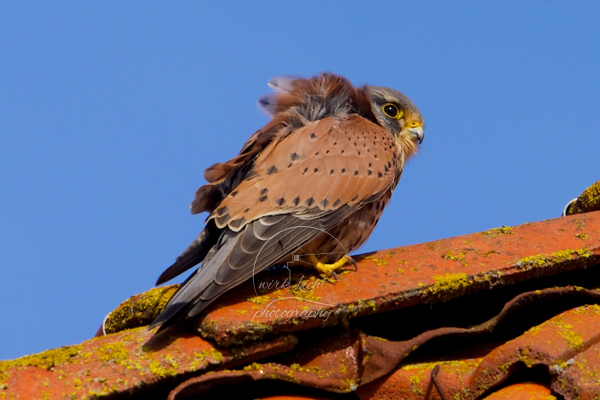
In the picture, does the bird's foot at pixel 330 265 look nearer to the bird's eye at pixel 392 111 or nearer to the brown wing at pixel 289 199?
the brown wing at pixel 289 199

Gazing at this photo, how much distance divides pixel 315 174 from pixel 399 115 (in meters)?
1.06

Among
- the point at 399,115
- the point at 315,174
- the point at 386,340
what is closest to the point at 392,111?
the point at 399,115

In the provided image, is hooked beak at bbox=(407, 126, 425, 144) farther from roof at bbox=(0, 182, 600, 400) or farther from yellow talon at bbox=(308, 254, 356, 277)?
yellow talon at bbox=(308, 254, 356, 277)

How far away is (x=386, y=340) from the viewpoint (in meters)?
2.37

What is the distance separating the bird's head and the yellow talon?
3.42 feet

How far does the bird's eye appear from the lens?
360 cm

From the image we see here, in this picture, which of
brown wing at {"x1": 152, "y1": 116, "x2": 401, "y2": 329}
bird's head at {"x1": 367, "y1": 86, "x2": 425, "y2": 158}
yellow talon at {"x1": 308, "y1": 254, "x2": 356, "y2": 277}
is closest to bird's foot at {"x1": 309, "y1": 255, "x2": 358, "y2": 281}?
yellow talon at {"x1": 308, "y1": 254, "x2": 356, "y2": 277}

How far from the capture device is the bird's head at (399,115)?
3.59 meters

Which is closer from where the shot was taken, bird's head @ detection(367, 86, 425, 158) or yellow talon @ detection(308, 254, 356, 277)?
yellow talon @ detection(308, 254, 356, 277)

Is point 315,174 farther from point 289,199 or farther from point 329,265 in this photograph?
point 329,265

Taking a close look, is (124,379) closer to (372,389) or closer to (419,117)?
(372,389)

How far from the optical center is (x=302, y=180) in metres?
2.72

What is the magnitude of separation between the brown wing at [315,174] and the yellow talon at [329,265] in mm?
207

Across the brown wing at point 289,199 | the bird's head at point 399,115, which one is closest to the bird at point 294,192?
the brown wing at point 289,199
